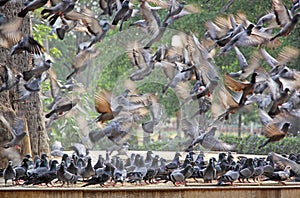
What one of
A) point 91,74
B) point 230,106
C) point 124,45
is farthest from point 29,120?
point 230,106

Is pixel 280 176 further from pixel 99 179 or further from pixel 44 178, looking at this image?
pixel 44 178

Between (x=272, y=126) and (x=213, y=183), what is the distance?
3.15 feet

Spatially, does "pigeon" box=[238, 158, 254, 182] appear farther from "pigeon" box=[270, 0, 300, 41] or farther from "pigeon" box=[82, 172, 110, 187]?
"pigeon" box=[270, 0, 300, 41]

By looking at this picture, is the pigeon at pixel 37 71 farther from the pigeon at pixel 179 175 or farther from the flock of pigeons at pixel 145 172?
the pigeon at pixel 179 175

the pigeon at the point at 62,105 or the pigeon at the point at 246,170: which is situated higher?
the pigeon at the point at 62,105

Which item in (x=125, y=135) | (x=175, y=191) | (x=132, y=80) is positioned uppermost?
(x=132, y=80)

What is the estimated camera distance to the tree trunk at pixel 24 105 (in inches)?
259

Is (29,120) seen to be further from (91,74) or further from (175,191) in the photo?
(175,191)

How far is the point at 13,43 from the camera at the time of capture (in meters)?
5.84

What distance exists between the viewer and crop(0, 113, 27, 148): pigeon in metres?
6.01

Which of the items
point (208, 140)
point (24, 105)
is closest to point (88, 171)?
point (208, 140)

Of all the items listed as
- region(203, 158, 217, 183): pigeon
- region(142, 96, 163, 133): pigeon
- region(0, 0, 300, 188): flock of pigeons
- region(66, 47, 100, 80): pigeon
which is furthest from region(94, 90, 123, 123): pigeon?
region(142, 96, 163, 133): pigeon

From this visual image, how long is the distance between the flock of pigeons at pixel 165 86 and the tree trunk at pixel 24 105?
153 millimetres

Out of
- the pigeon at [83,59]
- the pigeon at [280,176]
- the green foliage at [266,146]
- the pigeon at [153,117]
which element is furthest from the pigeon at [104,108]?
the green foliage at [266,146]
